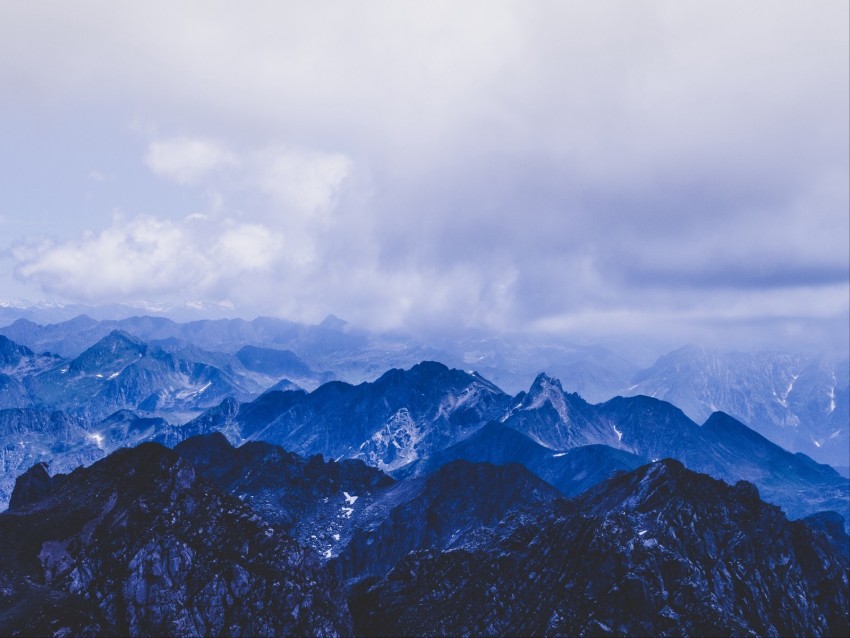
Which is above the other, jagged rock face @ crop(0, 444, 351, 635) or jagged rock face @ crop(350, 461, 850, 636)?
jagged rock face @ crop(0, 444, 351, 635)

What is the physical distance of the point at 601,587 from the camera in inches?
6225

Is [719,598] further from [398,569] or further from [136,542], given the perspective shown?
[136,542]

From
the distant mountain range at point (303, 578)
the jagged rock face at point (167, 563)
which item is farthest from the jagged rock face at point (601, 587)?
the jagged rock face at point (167, 563)

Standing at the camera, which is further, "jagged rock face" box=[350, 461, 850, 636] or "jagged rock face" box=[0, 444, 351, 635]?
"jagged rock face" box=[350, 461, 850, 636]

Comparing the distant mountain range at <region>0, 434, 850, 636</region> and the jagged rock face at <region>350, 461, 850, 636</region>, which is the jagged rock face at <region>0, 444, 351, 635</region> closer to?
the distant mountain range at <region>0, 434, 850, 636</region>

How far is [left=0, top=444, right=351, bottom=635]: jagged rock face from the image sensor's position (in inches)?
5187

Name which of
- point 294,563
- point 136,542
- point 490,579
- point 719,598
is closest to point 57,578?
point 136,542

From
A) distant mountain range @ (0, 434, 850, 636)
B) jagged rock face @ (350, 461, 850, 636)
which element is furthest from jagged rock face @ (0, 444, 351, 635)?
jagged rock face @ (350, 461, 850, 636)

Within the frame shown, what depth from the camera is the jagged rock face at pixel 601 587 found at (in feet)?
501

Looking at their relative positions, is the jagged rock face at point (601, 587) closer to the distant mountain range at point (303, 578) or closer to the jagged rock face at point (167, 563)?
the distant mountain range at point (303, 578)

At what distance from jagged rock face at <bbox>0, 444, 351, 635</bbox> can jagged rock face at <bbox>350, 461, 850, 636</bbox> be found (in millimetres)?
25567

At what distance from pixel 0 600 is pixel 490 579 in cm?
10115

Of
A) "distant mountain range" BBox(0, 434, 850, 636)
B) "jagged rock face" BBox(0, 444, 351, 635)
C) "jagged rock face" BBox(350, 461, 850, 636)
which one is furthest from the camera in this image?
"jagged rock face" BBox(350, 461, 850, 636)

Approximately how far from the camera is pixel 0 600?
382 feet
